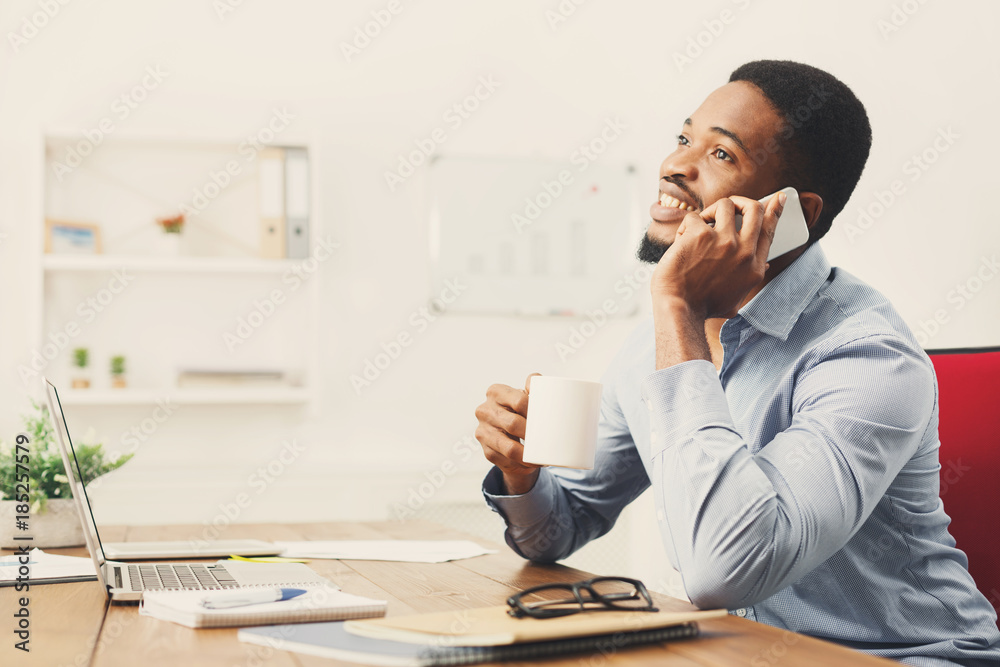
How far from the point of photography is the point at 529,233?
289 cm

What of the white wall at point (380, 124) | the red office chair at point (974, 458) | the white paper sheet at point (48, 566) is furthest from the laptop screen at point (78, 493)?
the white wall at point (380, 124)

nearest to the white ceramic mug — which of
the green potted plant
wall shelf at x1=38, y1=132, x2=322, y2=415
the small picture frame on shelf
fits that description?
the green potted plant

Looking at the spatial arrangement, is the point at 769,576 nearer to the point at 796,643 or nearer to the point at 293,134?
the point at 796,643

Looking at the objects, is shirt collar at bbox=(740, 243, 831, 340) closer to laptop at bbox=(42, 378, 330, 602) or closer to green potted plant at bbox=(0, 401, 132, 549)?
laptop at bbox=(42, 378, 330, 602)

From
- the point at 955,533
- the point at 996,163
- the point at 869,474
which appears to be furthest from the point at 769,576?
the point at 996,163

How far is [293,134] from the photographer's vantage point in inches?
108

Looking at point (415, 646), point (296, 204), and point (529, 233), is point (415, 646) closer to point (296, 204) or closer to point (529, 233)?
point (296, 204)

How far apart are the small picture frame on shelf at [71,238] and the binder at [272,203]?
0.49 m

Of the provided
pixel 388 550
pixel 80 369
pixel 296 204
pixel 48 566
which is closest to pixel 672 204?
pixel 388 550

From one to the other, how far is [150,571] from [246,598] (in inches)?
12.9

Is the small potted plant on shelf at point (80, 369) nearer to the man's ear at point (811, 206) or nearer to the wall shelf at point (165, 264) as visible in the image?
the wall shelf at point (165, 264)

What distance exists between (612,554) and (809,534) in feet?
6.64

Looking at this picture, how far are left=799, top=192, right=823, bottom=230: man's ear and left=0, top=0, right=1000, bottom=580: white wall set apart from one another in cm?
105

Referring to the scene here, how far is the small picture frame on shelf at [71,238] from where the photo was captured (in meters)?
2.49
